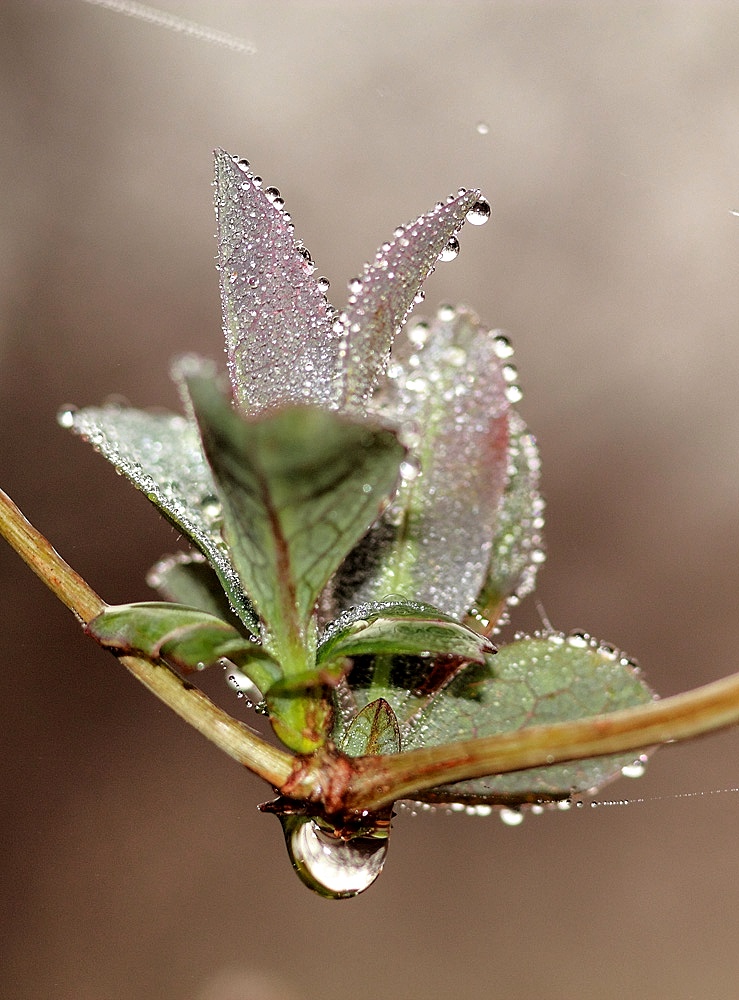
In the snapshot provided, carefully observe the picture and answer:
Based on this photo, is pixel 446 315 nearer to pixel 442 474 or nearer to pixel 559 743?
pixel 442 474

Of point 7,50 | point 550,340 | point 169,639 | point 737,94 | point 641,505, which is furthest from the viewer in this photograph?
point 7,50

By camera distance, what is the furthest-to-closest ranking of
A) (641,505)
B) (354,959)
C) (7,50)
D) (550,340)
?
(354,959) < (7,50) < (641,505) < (550,340)

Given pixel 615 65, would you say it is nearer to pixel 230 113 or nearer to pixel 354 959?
pixel 230 113

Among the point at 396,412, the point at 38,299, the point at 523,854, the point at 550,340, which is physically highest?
the point at 550,340

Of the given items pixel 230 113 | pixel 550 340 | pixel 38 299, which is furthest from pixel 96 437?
pixel 38 299

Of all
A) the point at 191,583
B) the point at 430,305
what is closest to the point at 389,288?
the point at 191,583

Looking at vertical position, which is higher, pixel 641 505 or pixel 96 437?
pixel 641 505
